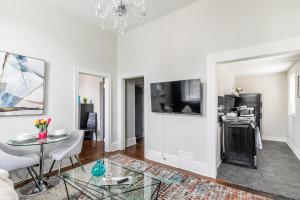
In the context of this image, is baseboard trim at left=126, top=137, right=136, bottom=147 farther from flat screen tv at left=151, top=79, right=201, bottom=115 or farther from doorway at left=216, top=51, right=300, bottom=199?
doorway at left=216, top=51, right=300, bottom=199

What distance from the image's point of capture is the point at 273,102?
5812 mm

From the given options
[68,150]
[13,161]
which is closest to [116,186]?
[68,150]

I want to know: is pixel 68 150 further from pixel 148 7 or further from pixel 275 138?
pixel 275 138

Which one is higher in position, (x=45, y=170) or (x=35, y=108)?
(x=35, y=108)

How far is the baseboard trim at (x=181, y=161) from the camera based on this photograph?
116 inches

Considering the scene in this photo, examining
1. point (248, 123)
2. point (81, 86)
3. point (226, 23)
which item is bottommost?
point (248, 123)

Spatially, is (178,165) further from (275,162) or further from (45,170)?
(45,170)

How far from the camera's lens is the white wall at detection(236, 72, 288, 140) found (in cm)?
562

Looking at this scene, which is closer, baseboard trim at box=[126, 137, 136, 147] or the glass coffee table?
the glass coffee table

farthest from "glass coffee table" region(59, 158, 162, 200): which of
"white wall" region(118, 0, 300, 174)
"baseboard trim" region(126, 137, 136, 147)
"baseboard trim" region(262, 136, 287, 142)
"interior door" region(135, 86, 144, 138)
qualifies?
"baseboard trim" region(262, 136, 287, 142)

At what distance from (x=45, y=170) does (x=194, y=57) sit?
3653mm

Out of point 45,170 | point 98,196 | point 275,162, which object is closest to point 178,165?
point 98,196

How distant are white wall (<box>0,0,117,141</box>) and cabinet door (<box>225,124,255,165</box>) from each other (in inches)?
137

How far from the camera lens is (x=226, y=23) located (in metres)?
2.73
